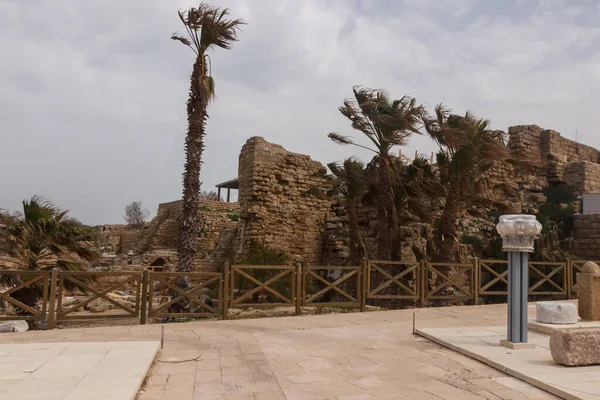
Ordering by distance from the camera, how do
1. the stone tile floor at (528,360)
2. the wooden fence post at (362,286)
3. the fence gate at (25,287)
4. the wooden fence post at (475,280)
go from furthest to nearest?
1. the wooden fence post at (475,280)
2. the wooden fence post at (362,286)
3. the fence gate at (25,287)
4. the stone tile floor at (528,360)

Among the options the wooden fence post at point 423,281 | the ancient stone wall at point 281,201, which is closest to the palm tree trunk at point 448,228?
the wooden fence post at point 423,281

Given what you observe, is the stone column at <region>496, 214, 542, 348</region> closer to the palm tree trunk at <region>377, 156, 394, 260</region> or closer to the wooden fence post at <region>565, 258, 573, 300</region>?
the palm tree trunk at <region>377, 156, 394, 260</region>

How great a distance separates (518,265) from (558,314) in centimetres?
188

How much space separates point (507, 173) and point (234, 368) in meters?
18.4

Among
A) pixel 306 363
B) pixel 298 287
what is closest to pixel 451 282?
pixel 298 287

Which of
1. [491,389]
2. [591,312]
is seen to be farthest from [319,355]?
[591,312]

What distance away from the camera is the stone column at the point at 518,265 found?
5910mm

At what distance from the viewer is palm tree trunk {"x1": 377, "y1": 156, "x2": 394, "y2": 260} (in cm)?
1280

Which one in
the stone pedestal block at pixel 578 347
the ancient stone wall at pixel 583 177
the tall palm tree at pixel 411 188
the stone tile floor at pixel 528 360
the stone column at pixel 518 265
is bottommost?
the stone tile floor at pixel 528 360

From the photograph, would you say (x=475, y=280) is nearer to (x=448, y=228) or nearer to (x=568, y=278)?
(x=448, y=228)

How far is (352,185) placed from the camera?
1385 cm

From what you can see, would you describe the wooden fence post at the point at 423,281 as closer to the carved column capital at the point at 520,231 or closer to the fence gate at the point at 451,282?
the fence gate at the point at 451,282

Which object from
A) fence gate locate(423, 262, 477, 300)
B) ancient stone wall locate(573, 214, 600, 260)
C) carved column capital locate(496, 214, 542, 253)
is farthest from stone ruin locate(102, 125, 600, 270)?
carved column capital locate(496, 214, 542, 253)

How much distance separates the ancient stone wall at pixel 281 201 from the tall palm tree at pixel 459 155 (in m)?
4.45
